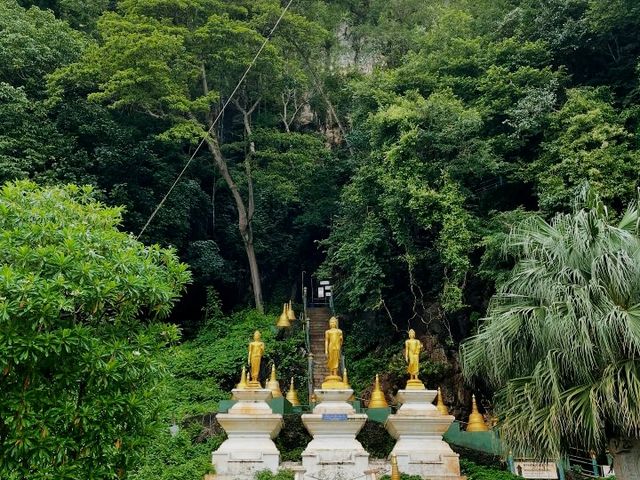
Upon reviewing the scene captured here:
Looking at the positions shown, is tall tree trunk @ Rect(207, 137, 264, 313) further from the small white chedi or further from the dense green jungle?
the small white chedi

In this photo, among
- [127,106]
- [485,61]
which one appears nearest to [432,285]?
[485,61]

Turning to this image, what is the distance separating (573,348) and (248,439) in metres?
5.55

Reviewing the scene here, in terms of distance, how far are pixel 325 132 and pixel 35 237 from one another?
60.2 ft

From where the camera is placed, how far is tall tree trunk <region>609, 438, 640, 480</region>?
19.6 ft

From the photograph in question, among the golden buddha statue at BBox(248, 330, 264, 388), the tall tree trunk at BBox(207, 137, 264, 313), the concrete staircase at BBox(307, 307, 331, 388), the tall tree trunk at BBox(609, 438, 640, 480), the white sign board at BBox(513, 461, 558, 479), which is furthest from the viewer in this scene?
the tall tree trunk at BBox(207, 137, 264, 313)

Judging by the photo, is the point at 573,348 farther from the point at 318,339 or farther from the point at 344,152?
the point at 344,152

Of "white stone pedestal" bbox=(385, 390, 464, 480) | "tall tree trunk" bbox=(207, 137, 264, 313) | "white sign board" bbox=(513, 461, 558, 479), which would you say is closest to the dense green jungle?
"tall tree trunk" bbox=(207, 137, 264, 313)

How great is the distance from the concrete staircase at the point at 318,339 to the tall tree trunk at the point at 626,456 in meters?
9.03

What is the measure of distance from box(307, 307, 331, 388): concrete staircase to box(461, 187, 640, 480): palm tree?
852 cm

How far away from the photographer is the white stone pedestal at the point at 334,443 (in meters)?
9.12

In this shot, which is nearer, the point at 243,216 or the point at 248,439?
the point at 248,439

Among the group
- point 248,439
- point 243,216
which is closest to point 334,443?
point 248,439

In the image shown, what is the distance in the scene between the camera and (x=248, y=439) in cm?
959

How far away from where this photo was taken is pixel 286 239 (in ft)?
72.1
